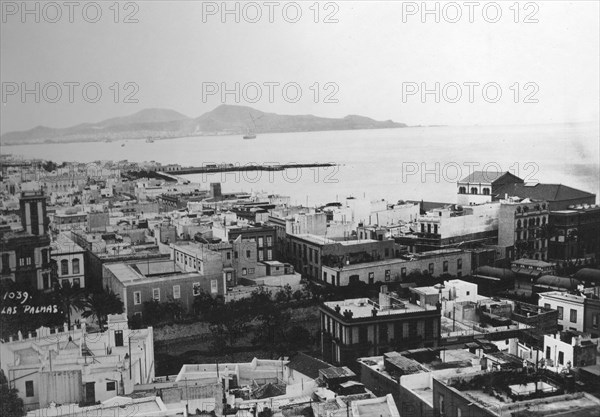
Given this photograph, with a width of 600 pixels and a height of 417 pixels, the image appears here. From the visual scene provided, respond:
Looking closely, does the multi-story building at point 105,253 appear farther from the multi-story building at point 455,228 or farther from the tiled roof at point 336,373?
the tiled roof at point 336,373

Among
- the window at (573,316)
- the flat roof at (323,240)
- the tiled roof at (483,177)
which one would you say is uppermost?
the tiled roof at (483,177)

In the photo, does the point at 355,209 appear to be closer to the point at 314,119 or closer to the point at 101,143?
the point at 314,119

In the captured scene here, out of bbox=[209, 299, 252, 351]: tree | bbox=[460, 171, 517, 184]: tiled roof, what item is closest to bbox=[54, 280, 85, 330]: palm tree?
bbox=[209, 299, 252, 351]: tree

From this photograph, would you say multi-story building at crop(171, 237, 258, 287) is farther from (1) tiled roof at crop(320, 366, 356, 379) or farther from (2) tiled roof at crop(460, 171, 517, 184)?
(2) tiled roof at crop(460, 171, 517, 184)

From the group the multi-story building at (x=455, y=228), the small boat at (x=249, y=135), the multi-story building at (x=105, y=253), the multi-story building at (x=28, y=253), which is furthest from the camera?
the small boat at (x=249, y=135)

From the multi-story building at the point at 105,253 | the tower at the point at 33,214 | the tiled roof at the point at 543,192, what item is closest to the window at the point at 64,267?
the multi-story building at the point at 105,253

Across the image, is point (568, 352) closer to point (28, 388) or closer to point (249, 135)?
point (28, 388)

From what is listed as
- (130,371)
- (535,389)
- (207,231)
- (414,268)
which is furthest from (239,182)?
(535,389)
